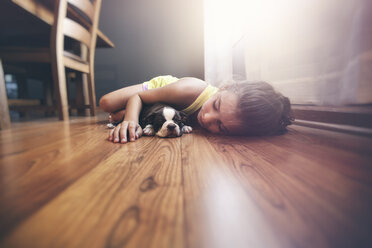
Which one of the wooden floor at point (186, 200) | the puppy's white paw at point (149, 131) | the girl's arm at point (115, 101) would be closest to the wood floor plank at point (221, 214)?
the wooden floor at point (186, 200)

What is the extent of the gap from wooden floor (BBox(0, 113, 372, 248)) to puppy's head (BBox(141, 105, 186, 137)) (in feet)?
1.10

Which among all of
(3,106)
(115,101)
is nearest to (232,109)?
(115,101)

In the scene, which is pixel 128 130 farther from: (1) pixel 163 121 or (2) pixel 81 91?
(2) pixel 81 91

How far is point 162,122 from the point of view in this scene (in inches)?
38.1

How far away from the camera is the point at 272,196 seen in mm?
329

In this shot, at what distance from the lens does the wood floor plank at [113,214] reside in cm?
22

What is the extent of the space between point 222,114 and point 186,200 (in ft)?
2.06

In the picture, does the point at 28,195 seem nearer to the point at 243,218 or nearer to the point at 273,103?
the point at 243,218

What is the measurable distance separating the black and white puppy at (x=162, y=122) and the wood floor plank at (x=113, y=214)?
0.47 meters

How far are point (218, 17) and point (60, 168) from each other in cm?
228

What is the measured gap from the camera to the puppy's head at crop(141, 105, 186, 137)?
92 cm

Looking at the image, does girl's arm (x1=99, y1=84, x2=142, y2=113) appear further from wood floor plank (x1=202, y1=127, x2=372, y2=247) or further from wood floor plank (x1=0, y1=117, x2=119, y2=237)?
wood floor plank (x1=202, y1=127, x2=372, y2=247)

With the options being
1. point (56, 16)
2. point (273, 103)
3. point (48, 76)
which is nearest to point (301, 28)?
point (273, 103)

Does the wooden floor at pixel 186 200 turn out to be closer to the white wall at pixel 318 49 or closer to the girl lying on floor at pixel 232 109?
the girl lying on floor at pixel 232 109
